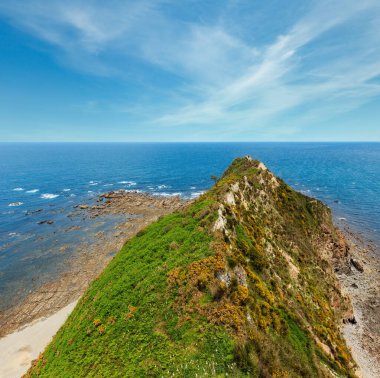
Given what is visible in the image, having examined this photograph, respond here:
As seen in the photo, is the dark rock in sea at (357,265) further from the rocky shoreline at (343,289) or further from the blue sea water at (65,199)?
the blue sea water at (65,199)

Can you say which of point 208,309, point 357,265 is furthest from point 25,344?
point 357,265

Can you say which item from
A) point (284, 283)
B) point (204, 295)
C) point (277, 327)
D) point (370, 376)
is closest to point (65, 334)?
point (204, 295)

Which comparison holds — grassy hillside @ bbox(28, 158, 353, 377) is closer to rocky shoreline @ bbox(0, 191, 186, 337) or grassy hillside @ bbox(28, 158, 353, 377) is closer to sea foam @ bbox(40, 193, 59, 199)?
rocky shoreline @ bbox(0, 191, 186, 337)

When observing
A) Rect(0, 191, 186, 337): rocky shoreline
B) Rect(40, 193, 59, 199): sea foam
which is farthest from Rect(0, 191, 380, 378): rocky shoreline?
Rect(40, 193, 59, 199): sea foam

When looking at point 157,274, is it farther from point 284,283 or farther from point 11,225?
point 11,225

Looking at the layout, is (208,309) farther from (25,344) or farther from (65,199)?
(65,199)

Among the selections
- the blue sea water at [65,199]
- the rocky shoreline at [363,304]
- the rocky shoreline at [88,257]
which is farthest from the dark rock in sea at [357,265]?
the rocky shoreline at [88,257]
